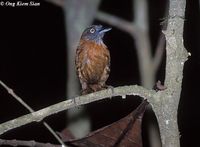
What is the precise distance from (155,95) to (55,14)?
3663mm

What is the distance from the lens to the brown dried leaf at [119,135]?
1.83m

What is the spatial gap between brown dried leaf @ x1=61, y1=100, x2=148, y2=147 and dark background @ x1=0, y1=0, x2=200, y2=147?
310 centimetres

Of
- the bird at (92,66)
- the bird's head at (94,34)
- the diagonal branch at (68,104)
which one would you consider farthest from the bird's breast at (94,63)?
the diagonal branch at (68,104)

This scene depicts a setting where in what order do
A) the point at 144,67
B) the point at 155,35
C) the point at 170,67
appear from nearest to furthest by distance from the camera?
the point at 170,67 → the point at 144,67 → the point at 155,35

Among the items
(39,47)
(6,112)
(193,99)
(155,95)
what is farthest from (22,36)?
(155,95)

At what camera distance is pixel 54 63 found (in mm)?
5711

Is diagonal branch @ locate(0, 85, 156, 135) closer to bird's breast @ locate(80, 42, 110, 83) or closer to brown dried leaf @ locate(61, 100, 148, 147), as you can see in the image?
brown dried leaf @ locate(61, 100, 148, 147)

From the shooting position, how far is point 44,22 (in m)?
5.42

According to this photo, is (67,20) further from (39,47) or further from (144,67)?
(39,47)

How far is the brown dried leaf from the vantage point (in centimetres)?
183

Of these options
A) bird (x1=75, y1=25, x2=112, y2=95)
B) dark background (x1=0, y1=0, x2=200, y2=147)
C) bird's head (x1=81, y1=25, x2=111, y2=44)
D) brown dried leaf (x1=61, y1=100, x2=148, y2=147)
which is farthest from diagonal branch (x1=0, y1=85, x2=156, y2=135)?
dark background (x1=0, y1=0, x2=200, y2=147)

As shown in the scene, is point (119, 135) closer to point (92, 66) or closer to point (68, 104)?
point (68, 104)

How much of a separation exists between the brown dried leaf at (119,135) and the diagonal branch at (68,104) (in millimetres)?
69

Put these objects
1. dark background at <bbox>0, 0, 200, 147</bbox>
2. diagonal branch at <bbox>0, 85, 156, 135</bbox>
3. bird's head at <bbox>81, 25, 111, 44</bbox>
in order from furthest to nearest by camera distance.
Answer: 1. dark background at <bbox>0, 0, 200, 147</bbox>
2. bird's head at <bbox>81, 25, 111, 44</bbox>
3. diagonal branch at <bbox>0, 85, 156, 135</bbox>
